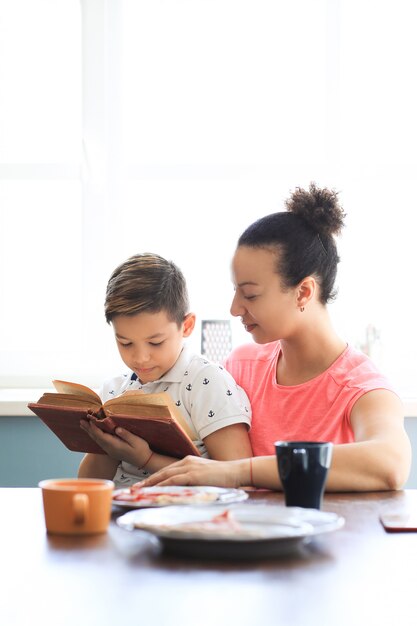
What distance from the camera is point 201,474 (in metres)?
1.34

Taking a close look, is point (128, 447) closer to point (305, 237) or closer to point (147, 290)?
point (147, 290)

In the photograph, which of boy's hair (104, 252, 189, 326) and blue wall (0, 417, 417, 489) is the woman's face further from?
blue wall (0, 417, 417, 489)

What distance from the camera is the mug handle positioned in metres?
1.01

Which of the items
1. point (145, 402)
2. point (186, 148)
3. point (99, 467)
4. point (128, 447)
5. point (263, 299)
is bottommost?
point (99, 467)

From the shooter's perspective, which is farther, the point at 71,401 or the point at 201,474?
the point at 71,401

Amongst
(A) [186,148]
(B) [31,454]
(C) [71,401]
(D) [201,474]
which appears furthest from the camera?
(A) [186,148]

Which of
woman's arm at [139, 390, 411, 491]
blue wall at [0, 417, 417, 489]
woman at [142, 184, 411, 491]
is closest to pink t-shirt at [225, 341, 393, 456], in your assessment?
woman at [142, 184, 411, 491]

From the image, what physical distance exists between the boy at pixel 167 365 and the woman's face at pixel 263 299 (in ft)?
0.41

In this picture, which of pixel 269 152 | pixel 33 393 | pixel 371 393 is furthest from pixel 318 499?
pixel 269 152

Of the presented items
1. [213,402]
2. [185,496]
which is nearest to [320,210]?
[213,402]

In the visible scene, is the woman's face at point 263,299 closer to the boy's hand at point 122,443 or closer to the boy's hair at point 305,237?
the boy's hair at point 305,237

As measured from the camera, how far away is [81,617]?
757 millimetres

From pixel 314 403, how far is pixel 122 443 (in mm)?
412

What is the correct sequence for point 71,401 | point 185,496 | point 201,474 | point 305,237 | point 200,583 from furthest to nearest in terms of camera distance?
point 305,237, point 71,401, point 201,474, point 185,496, point 200,583
